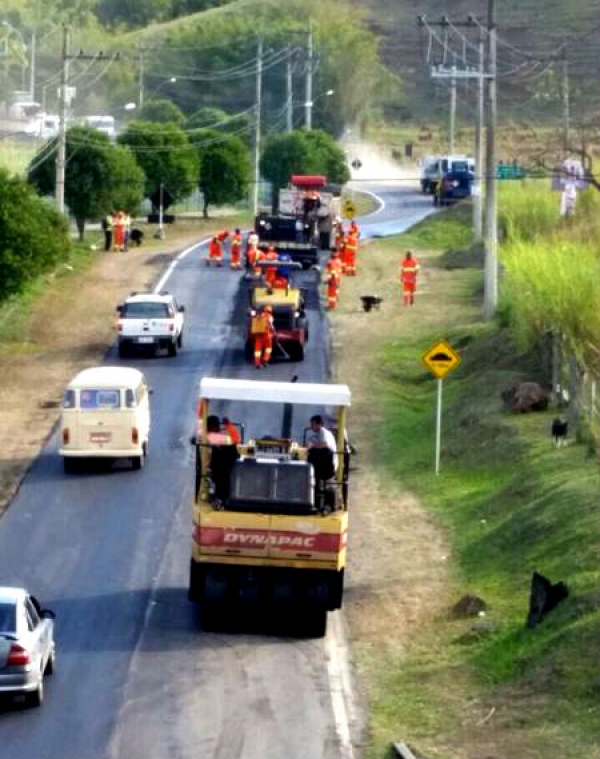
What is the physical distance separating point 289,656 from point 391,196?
89025 mm

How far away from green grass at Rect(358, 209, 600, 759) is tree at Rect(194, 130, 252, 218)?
146ft

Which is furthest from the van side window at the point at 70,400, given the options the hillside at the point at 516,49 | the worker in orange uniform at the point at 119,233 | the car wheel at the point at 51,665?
the hillside at the point at 516,49

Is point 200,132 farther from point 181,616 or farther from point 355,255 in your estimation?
point 181,616

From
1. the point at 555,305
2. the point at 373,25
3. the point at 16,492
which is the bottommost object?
the point at 16,492

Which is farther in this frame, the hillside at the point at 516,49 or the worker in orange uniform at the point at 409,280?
the hillside at the point at 516,49

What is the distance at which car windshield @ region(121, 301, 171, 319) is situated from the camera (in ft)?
163

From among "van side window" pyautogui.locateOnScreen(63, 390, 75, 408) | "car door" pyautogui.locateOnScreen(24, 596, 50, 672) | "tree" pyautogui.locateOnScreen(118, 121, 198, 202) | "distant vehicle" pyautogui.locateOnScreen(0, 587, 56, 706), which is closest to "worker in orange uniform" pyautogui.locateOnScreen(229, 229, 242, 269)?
"tree" pyautogui.locateOnScreen(118, 121, 198, 202)

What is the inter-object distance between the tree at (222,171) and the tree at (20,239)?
37.9 m

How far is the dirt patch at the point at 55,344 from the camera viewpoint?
4000 cm

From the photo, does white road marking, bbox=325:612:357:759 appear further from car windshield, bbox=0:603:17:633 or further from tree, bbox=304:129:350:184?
tree, bbox=304:129:350:184

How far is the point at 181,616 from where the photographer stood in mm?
26234

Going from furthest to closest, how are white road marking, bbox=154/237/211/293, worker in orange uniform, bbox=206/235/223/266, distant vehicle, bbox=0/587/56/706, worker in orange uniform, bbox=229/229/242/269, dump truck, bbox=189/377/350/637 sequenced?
worker in orange uniform, bbox=206/235/223/266
worker in orange uniform, bbox=229/229/242/269
white road marking, bbox=154/237/211/293
dump truck, bbox=189/377/350/637
distant vehicle, bbox=0/587/56/706

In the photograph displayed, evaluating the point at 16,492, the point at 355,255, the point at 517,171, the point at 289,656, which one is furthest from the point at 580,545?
the point at 355,255

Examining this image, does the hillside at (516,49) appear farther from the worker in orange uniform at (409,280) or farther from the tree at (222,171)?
the worker in orange uniform at (409,280)
